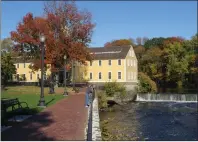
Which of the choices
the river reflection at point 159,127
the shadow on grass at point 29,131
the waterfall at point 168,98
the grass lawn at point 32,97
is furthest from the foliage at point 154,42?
the shadow on grass at point 29,131

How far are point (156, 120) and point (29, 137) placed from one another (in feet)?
58.5

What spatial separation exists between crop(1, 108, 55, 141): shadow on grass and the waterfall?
3369 centimetres

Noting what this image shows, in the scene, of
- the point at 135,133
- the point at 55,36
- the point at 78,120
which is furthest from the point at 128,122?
the point at 55,36

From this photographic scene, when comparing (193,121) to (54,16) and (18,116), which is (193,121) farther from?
(54,16)

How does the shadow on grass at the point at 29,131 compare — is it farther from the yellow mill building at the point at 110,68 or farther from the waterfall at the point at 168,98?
the yellow mill building at the point at 110,68

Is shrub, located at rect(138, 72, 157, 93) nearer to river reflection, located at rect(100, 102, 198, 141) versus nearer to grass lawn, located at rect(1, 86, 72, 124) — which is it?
grass lawn, located at rect(1, 86, 72, 124)

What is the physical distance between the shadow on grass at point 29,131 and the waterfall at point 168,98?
111 ft

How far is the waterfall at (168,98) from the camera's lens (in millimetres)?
45706

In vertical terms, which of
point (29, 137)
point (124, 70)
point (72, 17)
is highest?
point (72, 17)

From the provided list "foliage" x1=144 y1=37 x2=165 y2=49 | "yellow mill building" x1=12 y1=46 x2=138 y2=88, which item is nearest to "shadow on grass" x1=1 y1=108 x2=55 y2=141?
"yellow mill building" x1=12 y1=46 x2=138 y2=88

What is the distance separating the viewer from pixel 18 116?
15.0 meters

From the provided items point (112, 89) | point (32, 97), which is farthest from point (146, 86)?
point (32, 97)

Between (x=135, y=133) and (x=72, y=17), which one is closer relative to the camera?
(x=135, y=133)

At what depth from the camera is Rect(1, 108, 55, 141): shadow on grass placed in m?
10.3
